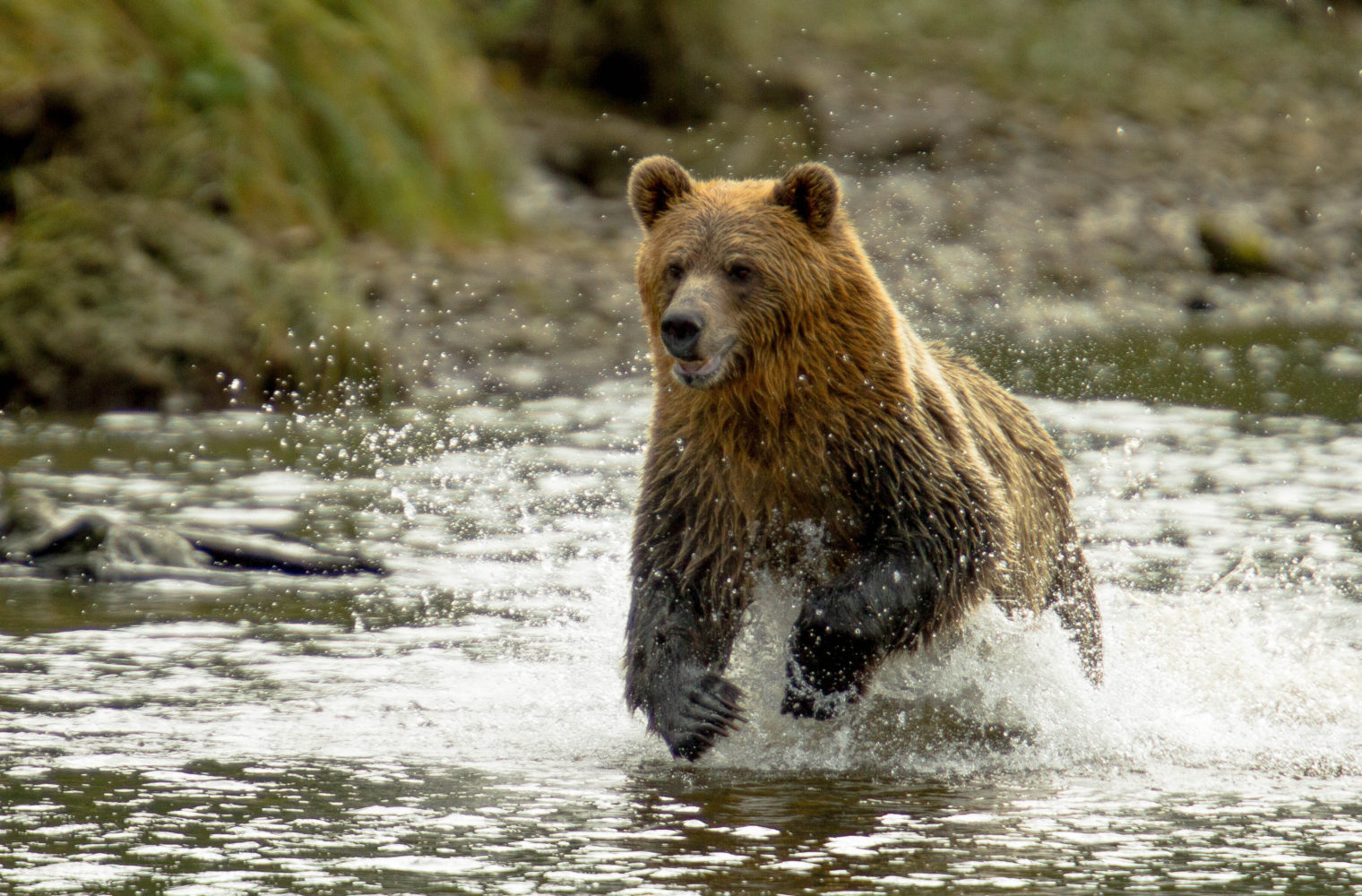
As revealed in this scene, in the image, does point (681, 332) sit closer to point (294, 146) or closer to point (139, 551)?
point (139, 551)

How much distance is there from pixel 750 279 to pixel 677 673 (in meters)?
1.31

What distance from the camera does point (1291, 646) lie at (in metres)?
7.08

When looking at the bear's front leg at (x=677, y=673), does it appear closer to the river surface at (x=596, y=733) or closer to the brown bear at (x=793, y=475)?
the brown bear at (x=793, y=475)

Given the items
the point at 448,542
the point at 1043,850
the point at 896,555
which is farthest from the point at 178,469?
the point at 1043,850

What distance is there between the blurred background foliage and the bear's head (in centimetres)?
805

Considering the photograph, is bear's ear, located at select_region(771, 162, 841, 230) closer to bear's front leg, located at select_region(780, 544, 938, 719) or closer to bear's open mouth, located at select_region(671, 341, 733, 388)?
bear's open mouth, located at select_region(671, 341, 733, 388)

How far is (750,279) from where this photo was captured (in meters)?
5.82

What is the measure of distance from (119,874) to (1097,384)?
11455 millimetres

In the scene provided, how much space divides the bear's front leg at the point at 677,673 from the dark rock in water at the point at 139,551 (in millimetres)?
2920

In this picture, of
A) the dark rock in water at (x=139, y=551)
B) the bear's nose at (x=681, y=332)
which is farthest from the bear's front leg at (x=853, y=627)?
the dark rock in water at (x=139, y=551)

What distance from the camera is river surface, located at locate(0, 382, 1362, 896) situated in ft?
14.5

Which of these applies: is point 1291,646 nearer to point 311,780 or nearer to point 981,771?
point 981,771

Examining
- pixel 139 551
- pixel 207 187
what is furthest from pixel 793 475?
pixel 207 187

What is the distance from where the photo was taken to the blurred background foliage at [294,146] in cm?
1355
